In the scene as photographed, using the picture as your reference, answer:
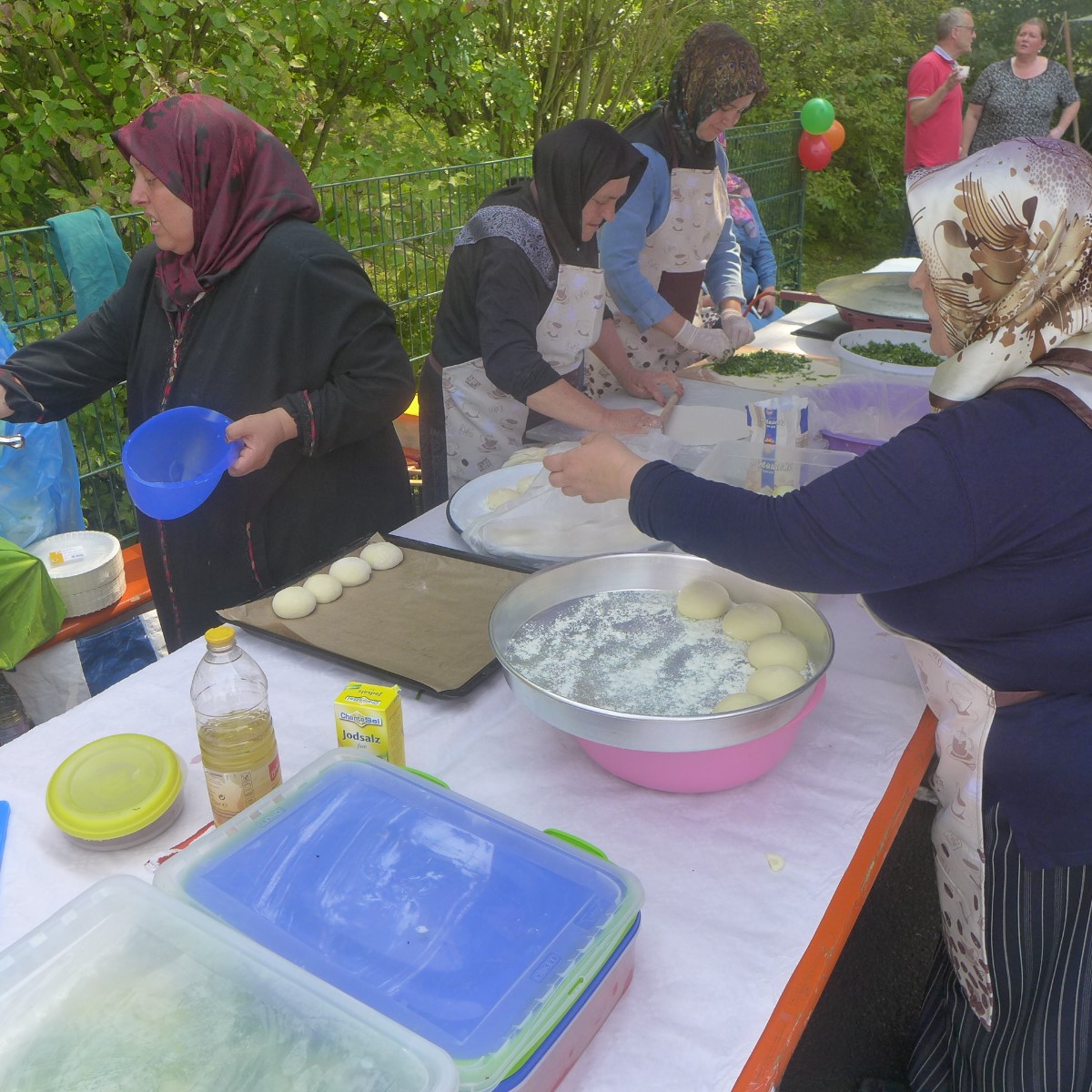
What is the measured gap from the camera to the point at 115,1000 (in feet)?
2.78

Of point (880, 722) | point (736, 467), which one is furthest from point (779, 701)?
point (736, 467)

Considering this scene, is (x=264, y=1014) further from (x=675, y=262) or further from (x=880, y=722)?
(x=675, y=262)

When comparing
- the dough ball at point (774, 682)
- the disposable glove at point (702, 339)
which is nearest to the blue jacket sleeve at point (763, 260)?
the disposable glove at point (702, 339)

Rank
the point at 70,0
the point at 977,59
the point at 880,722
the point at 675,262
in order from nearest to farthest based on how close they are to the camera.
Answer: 1. the point at 880,722
2. the point at 675,262
3. the point at 70,0
4. the point at 977,59

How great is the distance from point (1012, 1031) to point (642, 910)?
0.84 m

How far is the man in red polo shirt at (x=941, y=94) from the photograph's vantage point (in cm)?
693

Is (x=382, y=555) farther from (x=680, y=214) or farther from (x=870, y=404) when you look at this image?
(x=680, y=214)

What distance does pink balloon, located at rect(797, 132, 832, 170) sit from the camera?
8.05 meters

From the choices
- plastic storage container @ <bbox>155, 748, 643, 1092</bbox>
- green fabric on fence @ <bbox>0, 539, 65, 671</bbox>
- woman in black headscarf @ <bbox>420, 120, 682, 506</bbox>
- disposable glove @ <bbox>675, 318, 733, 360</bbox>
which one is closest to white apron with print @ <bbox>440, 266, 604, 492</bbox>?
woman in black headscarf @ <bbox>420, 120, 682, 506</bbox>

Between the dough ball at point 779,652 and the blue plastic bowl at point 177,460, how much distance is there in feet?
3.40

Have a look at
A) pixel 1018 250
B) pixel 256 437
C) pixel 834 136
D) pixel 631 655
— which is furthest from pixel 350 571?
pixel 834 136

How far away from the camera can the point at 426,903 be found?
3.25 ft

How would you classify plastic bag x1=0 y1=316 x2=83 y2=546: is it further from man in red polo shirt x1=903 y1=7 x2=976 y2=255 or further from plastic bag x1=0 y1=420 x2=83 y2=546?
man in red polo shirt x1=903 y1=7 x2=976 y2=255

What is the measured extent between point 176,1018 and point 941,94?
773cm
